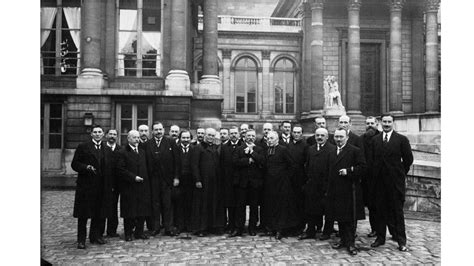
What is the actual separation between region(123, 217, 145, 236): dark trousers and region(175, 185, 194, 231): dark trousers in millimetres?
779

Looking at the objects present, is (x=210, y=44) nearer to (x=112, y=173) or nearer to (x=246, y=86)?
(x=112, y=173)

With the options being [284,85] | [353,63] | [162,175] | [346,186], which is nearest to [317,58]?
[353,63]

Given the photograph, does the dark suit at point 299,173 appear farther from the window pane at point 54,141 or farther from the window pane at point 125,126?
the window pane at point 125,126

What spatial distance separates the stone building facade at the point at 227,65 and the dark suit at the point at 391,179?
4.93 ft

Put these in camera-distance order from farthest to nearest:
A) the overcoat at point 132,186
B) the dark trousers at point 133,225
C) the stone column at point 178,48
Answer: the stone column at point 178,48
the dark trousers at point 133,225
the overcoat at point 132,186

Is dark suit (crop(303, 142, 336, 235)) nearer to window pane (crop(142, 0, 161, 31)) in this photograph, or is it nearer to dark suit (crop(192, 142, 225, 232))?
Result: dark suit (crop(192, 142, 225, 232))

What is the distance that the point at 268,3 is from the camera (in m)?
44.2

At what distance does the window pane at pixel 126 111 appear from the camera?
51.2ft

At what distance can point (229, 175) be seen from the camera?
966cm

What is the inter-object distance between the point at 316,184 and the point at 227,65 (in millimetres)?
25114

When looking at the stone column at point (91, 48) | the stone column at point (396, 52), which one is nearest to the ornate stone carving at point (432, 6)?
the stone column at point (396, 52)

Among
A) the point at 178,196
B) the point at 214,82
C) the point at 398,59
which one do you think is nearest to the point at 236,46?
the point at 398,59

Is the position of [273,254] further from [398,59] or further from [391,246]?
[398,59]

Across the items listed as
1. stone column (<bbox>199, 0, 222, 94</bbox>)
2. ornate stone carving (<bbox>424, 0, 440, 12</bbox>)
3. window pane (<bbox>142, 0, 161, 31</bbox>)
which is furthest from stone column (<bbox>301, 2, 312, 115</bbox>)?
window pane (<bbox>142, 0, 161, 31</bbox>)
